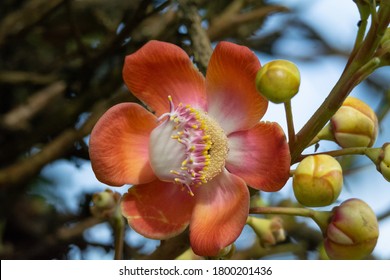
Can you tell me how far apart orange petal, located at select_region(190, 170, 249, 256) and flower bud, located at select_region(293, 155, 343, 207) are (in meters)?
0.09

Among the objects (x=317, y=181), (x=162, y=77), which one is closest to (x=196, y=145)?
(x=162, y=77)

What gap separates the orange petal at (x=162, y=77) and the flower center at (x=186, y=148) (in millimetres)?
29

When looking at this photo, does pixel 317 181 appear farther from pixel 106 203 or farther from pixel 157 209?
pixel 106 203

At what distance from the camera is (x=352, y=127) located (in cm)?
102

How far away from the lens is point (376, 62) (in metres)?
0.88

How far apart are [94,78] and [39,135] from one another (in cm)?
18

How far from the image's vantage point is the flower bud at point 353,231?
970 mm

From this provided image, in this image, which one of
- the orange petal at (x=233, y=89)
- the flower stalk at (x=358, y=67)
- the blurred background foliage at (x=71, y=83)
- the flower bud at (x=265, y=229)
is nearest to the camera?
the flower stalk at (x=358, y=67)

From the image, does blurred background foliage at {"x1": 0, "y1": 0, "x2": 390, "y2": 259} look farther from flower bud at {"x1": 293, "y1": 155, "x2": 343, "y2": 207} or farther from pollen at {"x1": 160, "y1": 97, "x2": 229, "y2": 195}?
flower bud at {"x1": 293, "y1": 155, "x2": 343, "y2": 207}

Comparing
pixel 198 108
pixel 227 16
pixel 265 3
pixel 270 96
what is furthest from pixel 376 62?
pixel 265 3

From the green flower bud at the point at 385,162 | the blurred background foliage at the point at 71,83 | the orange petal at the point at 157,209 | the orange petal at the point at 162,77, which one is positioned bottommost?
the blurred background foliage at the point at 71,83

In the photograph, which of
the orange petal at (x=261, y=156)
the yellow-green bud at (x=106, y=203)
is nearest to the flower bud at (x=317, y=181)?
the orange petal at (x=261, y=156)

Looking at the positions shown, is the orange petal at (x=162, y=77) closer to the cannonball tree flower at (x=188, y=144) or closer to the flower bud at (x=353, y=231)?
the cannonball tree flower at (x=188, y=144)

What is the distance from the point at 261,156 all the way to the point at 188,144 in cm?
10
